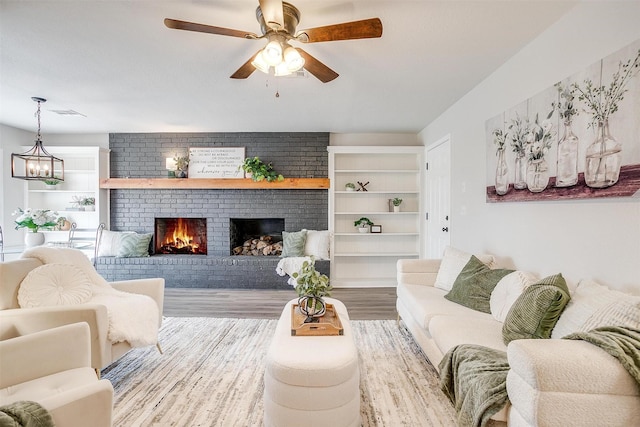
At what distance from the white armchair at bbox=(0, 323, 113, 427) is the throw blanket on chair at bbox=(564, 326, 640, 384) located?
6.25 ft

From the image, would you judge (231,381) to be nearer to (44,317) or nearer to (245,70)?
(44,317)

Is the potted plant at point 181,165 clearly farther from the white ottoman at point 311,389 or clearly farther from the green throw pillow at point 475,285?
the green throw pillow at point 475,285

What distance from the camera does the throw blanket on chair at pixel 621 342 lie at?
3.45ft

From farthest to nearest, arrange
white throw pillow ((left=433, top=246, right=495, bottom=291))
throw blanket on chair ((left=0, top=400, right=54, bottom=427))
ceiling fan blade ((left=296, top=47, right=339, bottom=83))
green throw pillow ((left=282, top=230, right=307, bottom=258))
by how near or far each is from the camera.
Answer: green throw pillow ((left=282, top=230, right=307, bottom=258)) → white throw pillow ((left=433, top=246, right=495, bottom=291)) → ceiling fan blade ((left=296, top=47, right=339, bottom=83)) → throw blanket on chair ((left=0, top=400, right=54, bottom=427))

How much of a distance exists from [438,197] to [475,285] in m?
2.02

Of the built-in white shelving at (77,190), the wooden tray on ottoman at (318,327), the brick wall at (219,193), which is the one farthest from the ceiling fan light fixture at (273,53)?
the built-in white shelving at (77,190)

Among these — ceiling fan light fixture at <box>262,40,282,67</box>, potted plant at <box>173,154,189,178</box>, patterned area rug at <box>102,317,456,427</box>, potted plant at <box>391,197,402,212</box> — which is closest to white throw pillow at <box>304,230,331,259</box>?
potted plant at <box>391,197,402,212</box>

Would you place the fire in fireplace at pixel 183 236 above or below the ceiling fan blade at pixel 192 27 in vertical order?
below

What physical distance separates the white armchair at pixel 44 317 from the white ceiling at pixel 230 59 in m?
1.68

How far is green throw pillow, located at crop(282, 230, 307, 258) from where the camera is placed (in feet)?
15.3

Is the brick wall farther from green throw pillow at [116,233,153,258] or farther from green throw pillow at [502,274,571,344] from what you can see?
green throw pillow at [502,274,571,344]

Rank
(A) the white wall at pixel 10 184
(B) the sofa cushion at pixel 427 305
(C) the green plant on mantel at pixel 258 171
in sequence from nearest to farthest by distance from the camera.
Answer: (B) the sofa cushion at pixel 427 305 < (A) the white wall at pixel 10 184 < (C) the green plant on mantel at pixel 258 171

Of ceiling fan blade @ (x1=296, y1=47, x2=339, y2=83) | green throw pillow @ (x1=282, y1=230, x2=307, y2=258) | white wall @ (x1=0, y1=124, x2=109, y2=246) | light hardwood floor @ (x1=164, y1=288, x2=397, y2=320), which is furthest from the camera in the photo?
green throw pillow @ (x1=282, y1=230, x2=307, y2=258)

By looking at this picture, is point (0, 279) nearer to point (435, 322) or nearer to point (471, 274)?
point (435, 322)
